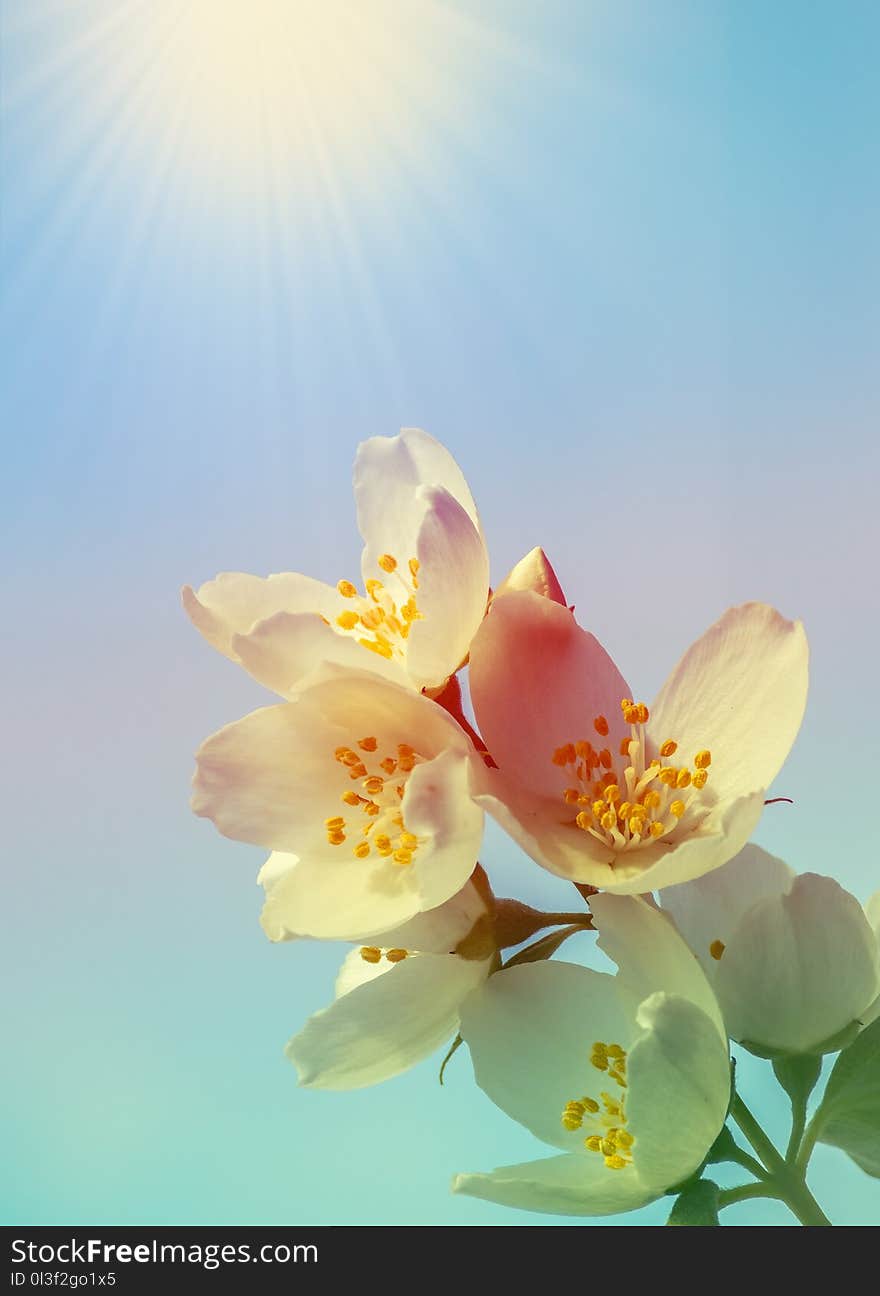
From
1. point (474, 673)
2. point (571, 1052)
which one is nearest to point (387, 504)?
point (474, 673)

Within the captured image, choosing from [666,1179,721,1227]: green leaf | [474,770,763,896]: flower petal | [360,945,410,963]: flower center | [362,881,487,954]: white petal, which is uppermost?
[474,770,763,896]: flower petal

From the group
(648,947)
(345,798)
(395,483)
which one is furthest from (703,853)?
(395,483)

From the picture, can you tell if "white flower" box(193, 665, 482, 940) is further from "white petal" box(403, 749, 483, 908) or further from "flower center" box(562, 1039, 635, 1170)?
"flower center" box(562, 1039, 635, 1170)

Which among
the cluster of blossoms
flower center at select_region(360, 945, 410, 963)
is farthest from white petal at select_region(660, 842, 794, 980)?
flower center at select_region(360, 945, 410, 963)

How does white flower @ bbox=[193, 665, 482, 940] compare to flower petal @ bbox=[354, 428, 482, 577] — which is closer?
white flower @ bbox=[193, 665, 482, 940]

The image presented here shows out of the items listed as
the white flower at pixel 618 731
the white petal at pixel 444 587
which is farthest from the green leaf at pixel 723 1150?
the white petal at pixel 444 587
